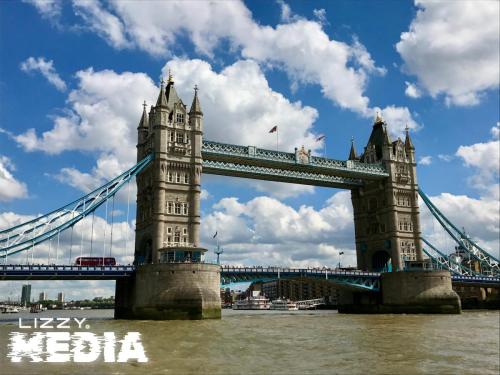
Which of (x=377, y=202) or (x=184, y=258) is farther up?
(x=377, y=202)

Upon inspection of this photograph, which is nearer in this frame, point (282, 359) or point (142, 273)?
point (282, 359)

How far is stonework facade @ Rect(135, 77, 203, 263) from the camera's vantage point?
66.4 meters

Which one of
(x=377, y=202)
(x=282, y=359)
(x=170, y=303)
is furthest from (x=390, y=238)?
(x=282, y=359)

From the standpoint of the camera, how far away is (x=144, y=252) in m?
70.9

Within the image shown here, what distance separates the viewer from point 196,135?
70.9 metres

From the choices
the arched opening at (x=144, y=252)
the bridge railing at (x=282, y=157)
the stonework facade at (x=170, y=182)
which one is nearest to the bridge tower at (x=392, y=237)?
the bridge railing at (x=282, y=157)

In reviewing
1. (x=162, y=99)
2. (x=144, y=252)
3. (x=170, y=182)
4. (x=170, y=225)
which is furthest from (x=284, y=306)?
(x=162, y=99)

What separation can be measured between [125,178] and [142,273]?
14.4 m

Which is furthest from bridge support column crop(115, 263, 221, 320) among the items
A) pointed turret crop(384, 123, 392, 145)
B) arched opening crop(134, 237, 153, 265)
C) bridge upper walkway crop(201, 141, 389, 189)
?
pointed turret crop(384, 123, 392, 145)

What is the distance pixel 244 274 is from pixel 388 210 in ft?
101

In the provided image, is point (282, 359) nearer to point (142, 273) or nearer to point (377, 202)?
point (142, 273)

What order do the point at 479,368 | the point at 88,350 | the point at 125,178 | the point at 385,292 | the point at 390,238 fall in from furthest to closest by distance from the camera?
the point at 390,238 < the point at 385,292 < the point at 125,178 < the point at 88,350 < the point at 479,368

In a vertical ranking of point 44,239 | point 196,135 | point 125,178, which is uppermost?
point 196,135

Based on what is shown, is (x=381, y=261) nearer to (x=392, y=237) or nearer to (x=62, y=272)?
(x=392, y=237)
